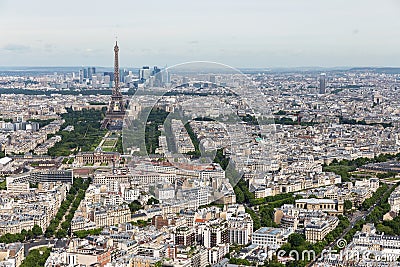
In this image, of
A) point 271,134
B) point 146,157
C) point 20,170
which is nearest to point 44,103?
point 20,170

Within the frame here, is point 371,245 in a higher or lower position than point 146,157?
lower

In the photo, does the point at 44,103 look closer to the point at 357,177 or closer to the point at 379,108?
the point at 379,108

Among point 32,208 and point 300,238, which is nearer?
point 300,238

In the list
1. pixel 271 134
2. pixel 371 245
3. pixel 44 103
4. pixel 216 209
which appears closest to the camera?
pixel 371 245

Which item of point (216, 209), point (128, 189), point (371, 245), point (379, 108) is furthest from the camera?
point (379, 108)

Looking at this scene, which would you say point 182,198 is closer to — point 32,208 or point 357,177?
point 32,208

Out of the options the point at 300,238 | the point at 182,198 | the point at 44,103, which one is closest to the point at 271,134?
the point at 182,198

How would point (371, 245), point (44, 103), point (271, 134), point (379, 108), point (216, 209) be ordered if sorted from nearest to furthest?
point (371, 245), point (216, 209), point (271, 134), point (379, 108), point (44, 103)

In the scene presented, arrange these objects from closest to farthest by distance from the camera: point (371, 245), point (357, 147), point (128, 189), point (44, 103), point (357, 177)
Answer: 1. point (371, 245)
2. point (128, 189)
3. point (357, 177)
4. point (357, 147)
5. point (44, 103)

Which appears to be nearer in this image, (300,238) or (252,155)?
(300,238)
